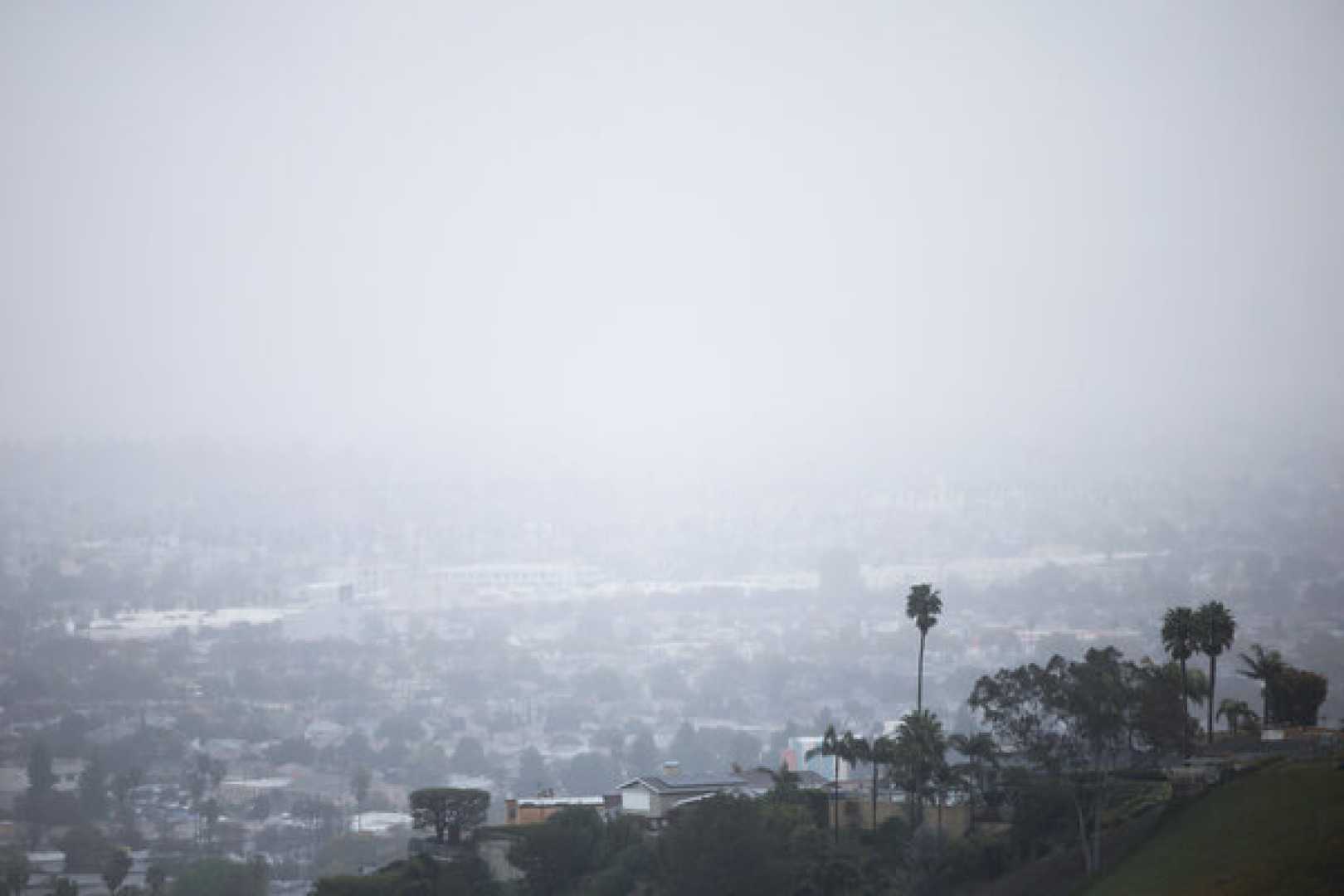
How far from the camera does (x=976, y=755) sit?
5547 cm

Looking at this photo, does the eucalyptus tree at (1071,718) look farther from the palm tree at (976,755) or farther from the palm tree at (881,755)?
the palm tree at (881,755)

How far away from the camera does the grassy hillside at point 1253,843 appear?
1347 inches

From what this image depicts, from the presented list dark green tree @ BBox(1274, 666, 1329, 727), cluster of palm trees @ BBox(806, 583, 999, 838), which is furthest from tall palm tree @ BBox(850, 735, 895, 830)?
dark green tree @ BBox(1274, 666, 1329, 727)

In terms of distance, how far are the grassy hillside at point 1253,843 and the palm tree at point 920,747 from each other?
1024 centimetres

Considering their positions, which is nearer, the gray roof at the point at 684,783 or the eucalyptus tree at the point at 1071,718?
the eucalyptus tree at the point at 1071,718

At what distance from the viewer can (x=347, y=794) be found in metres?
172

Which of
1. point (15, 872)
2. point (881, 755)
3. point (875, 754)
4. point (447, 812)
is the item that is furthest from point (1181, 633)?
point (15, 872)

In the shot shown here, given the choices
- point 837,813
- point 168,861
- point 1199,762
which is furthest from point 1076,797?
point 168,861

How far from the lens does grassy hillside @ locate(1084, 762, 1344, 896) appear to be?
34219 millimetres

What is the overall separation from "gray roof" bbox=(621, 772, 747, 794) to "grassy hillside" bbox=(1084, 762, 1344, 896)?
884 inches

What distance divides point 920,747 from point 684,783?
1299cm

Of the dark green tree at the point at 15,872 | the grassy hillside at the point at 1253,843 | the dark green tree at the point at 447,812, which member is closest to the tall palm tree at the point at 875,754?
the grassy hillside at the point at 1253,843

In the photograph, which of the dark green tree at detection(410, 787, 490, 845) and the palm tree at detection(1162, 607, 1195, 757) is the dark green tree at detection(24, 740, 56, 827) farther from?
the palm tree at detection(1162, 607, 1195, 757)

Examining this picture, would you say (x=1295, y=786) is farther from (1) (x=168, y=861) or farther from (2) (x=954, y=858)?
(1) (x=168, y=861)
